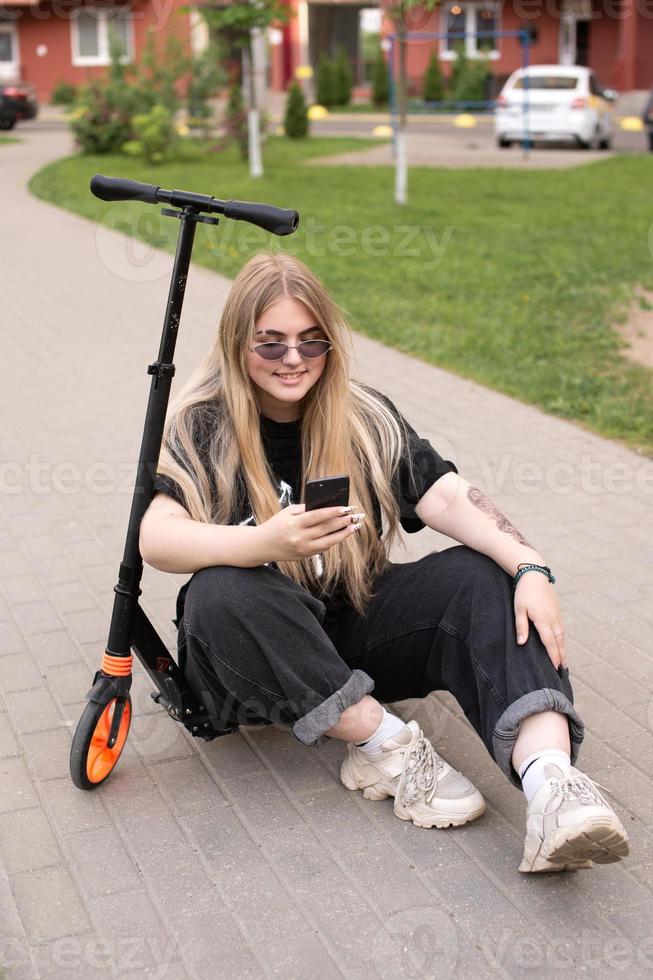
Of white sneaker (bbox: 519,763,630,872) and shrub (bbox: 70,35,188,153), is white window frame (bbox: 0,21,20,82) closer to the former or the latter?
shrub (bbox: 70,35,188,153)

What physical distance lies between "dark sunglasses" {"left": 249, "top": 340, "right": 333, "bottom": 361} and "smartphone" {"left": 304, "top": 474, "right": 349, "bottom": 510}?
45cm

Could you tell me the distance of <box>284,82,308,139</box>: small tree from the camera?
24719 mm

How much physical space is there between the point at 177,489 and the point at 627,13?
112 ft

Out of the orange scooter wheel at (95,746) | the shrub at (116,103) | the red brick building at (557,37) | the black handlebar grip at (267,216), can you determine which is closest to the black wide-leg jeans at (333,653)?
the orange scooter wheel at (95,746)

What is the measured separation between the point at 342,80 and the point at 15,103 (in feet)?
35.4

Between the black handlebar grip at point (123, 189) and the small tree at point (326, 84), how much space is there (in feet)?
114

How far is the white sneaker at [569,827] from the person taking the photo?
7.84 feet

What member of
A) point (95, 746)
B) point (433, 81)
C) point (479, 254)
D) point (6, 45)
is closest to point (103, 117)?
point (479, 254)

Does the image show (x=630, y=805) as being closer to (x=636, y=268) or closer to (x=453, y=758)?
(x=453, y=758)

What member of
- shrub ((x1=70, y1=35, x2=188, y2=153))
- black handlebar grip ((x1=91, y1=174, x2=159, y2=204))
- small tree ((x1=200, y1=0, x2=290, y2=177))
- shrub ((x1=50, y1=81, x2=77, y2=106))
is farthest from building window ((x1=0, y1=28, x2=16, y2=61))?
black handlebar grip ((x1=91, y1=174, x2=159, y2=204))

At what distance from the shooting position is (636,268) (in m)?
10.1

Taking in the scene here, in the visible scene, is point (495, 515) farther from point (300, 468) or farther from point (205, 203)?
point (205, 203)

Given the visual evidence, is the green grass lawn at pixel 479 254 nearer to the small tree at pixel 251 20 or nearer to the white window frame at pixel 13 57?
the small tree at pixel 251 20

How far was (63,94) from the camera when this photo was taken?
37.7 meters
